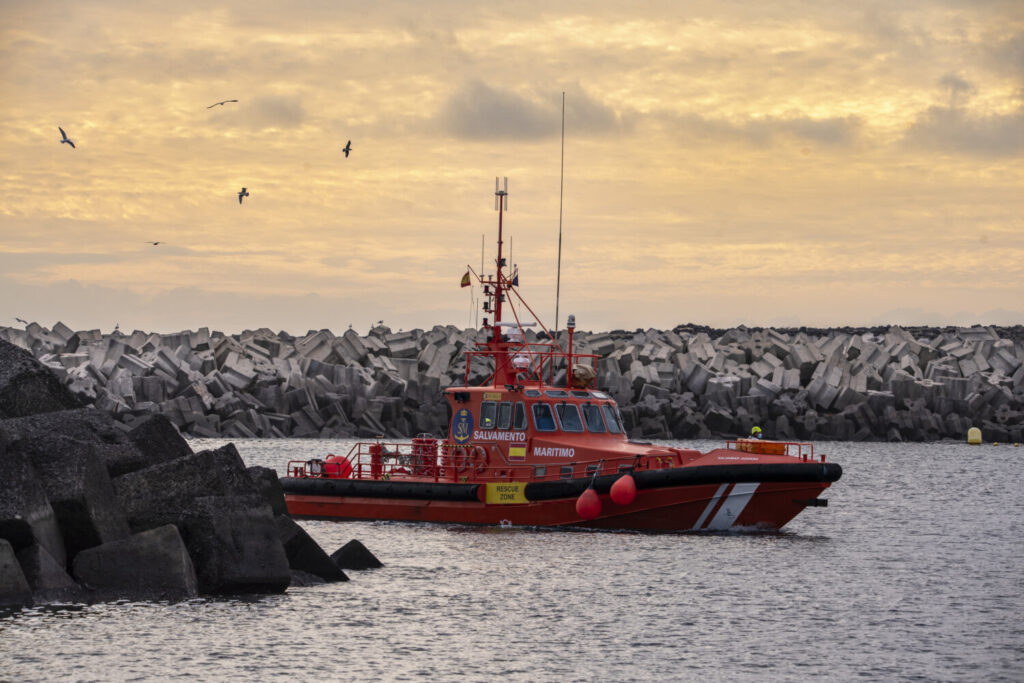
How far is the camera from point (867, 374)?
165 feet

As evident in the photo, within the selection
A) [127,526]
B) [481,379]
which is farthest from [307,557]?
[481,379]

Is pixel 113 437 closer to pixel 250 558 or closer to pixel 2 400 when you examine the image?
pixel 2 400

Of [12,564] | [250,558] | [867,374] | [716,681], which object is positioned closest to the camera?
[716,681]

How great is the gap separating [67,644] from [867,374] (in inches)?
1617

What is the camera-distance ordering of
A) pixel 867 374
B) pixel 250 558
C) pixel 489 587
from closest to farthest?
pixel 250 558, pixel 489 587, pixel 867 374

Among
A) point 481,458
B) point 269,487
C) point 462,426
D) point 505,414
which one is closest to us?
point 269,487

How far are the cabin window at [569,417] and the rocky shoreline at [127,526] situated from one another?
6.06 m

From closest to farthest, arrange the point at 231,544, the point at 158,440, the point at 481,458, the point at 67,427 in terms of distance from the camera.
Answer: the point at 231,544 → the point at 67,427 → the point at 158,440 → the point at 481,458

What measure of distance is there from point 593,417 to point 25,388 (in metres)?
8.46

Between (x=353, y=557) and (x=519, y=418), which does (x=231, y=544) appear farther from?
(x=519, y=418)

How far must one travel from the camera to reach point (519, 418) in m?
21.9

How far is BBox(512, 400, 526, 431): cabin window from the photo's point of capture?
21.9 meters

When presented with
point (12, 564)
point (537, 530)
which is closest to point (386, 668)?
point (12, 564)

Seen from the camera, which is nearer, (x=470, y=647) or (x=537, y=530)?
(x=470, y=647)
